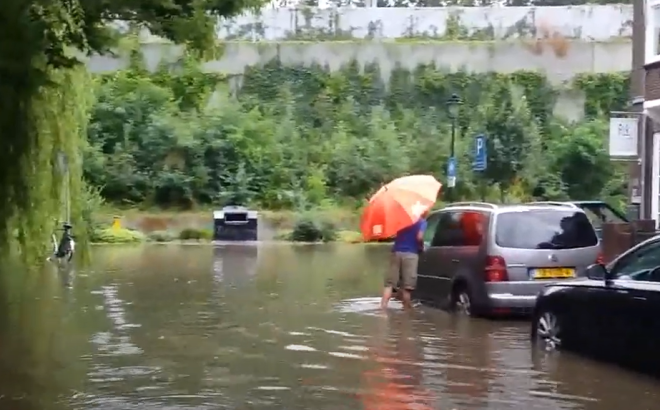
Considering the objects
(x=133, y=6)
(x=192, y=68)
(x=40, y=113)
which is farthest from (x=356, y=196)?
(x=133, y=6)

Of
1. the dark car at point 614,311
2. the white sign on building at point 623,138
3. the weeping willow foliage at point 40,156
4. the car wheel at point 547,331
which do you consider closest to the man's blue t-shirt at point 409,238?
the car wheel at point 547,331

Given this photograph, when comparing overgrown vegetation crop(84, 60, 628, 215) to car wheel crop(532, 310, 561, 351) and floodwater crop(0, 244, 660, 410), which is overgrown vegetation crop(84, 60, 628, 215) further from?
car wheel crop(532, 310, 561, 351)

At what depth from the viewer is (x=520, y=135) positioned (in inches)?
1743

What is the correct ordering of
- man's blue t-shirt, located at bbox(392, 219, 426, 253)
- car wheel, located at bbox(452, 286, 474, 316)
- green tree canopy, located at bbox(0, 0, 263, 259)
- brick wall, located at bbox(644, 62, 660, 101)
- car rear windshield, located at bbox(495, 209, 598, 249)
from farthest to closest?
brick wall, located at bbox(644, 62, 660, 101) < man's blue t-shirt, located at bbox(392, 219, 426, 253) < car wheel, located at bbox(452, 286, 474, 316) < car rear windshield, located at bbox(495, 209, 598, 249) < green tree canopy, located at bbox(0, 0, 263, 259)

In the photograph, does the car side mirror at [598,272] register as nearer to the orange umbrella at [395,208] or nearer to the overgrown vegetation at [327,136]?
the orange umbrella at [395,208]

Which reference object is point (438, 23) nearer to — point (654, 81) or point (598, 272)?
point (654, 81)

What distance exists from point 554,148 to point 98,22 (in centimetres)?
3530

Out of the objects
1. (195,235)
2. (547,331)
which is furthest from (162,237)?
(547,331)

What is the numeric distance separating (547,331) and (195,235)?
1126 inches

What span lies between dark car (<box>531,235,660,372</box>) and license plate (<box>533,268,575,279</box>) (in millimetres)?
2631

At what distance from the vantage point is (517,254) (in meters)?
15.0

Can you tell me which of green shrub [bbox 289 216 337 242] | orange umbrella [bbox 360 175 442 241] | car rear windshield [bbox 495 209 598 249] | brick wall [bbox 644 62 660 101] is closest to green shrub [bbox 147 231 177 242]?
green shrub [bbox 289 216 337 242]

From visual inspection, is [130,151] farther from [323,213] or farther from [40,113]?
[40,113]

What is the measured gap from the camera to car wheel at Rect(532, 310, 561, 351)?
12.1m
